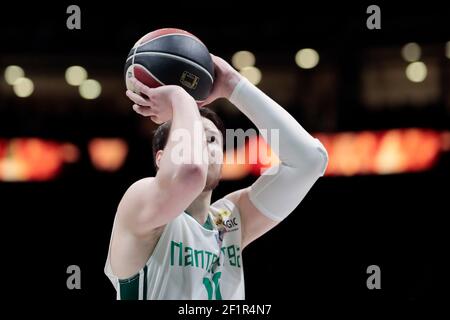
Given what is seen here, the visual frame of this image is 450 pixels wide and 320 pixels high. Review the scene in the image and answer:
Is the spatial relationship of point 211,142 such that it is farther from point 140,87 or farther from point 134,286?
point 134,286

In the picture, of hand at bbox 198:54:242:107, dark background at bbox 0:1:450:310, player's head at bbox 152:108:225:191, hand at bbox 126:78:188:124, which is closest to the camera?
hand at bbox 126:78:188:124

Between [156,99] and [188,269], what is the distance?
72 centimetres

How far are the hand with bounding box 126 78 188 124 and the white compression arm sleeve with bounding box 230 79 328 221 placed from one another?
0.53m

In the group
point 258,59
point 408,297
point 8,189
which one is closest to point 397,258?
point 408,297

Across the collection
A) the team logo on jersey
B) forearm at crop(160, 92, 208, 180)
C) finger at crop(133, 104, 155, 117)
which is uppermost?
finger at crop(133, 104, 155, 117)

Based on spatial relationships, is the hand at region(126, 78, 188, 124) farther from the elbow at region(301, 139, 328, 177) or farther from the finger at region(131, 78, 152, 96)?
the elbow at region(301, 139, 328, 177)

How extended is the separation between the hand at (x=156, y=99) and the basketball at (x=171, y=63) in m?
0.04

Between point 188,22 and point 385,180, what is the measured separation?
12.2 feet

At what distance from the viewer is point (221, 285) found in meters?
2.88

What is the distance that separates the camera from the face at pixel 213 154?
9.50 ft

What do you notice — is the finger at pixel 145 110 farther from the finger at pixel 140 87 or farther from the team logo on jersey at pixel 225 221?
the team logo on jersey at pixel 225 221

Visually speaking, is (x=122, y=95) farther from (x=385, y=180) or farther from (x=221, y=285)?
(x=221, y=285)

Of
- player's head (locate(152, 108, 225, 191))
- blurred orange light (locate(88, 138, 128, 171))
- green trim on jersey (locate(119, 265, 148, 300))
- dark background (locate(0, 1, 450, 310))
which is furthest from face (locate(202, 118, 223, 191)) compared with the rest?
blurred orange light (locate(88, 138, 128, 171))

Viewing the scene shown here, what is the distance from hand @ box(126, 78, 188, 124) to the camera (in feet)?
8.84
